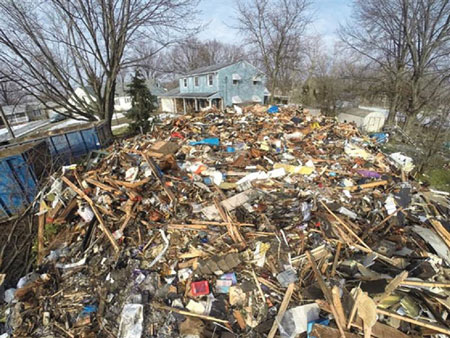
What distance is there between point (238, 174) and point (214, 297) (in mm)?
2896

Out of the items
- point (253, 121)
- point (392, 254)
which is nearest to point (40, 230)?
point (392, 254)

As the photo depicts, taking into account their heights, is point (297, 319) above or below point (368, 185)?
below

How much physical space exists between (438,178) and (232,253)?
10320mm

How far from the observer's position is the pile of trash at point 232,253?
2.36 metres

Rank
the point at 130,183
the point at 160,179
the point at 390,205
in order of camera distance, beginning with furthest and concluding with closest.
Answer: the point at 160,179 → the point at 130,183 → the point at 390,205

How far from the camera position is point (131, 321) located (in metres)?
2.51

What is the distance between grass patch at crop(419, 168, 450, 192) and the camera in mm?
7793

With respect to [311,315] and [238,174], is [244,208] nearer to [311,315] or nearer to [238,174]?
[238,174]

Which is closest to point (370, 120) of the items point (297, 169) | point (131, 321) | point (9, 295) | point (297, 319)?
point (297, 169)

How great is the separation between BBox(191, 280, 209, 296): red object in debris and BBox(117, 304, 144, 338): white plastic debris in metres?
0.67

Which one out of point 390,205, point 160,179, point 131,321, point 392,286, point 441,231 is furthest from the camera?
point 160,179

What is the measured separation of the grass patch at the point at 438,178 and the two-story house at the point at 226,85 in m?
15.8

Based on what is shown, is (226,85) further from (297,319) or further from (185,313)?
(297,319)

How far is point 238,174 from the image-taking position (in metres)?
5.14
